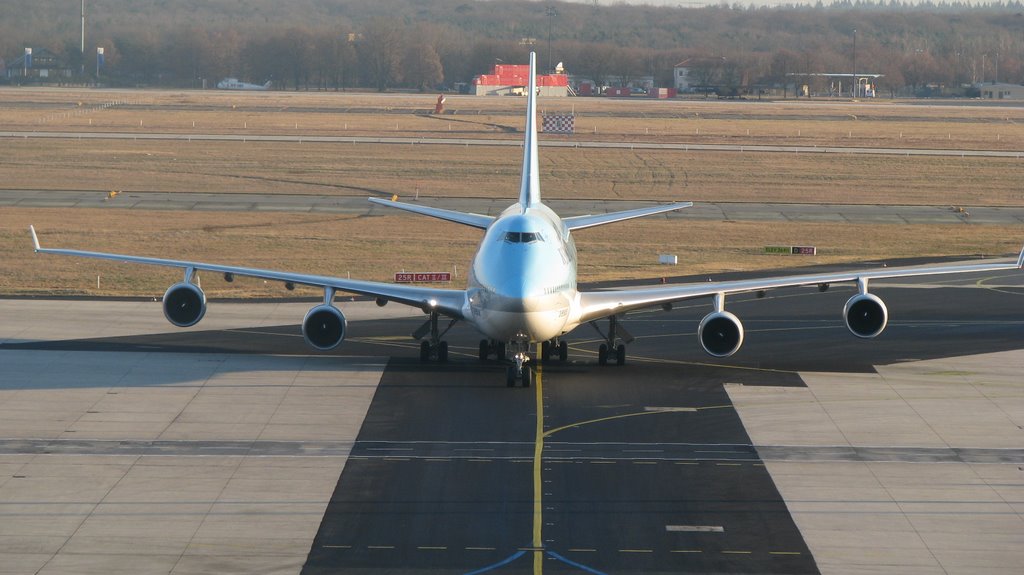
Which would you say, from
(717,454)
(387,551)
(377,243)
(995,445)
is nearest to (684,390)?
(717,454)

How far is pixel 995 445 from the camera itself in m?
30.0

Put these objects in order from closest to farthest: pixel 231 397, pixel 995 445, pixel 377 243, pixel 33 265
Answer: pixel 995 445
pixel 231 397
pixel 33 265
pixel 377 243

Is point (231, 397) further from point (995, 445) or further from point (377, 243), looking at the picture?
point (377, 243)

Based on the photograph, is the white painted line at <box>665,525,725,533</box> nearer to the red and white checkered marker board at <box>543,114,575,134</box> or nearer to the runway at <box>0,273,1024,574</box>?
the runway at <box>0,273,1024,574</box>

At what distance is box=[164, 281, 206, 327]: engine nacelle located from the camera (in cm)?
3738

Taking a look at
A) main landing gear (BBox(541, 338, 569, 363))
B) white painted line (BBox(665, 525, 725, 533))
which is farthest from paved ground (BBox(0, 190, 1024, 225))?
white painted line (BBox(665, 525, 725, 533))

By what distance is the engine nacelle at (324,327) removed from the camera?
3569cm

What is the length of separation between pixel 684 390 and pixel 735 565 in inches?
532

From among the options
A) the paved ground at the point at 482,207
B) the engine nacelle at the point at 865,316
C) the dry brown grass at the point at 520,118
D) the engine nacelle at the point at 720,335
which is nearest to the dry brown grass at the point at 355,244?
the paved ground at the point at 482,207

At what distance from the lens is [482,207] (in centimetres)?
7525

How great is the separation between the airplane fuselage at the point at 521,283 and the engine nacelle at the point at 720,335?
376 centimetres

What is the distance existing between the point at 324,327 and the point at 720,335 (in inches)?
430

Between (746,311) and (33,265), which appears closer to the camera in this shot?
(746,311)

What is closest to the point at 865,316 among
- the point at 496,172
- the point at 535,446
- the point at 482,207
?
the point at 535,446
